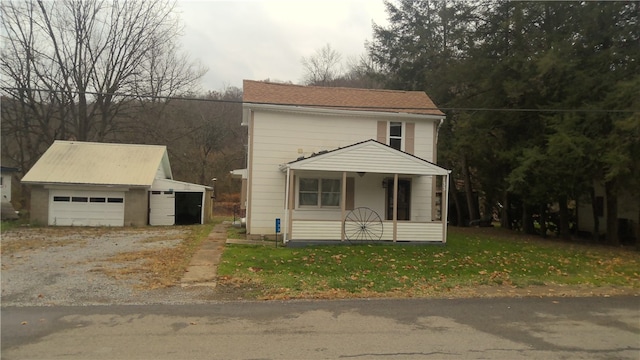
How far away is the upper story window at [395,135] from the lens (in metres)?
17.6

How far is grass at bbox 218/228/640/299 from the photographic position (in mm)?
9008

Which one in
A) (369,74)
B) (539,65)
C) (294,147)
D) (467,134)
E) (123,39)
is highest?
(123,39)

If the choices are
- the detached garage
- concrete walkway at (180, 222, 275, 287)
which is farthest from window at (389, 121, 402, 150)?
the detached garage

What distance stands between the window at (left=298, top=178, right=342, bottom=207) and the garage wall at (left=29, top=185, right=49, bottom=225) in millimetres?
13932

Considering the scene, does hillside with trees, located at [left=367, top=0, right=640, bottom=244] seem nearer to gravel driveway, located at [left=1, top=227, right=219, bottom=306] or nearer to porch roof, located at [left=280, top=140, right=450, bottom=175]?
porch roof, located at [left=280, top=140, right=450, bottom=175]

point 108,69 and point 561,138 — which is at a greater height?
point 108,69

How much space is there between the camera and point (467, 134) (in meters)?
21.5

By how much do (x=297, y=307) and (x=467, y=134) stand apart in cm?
1673

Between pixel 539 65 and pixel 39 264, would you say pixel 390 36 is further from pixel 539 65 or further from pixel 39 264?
pixel 39 264

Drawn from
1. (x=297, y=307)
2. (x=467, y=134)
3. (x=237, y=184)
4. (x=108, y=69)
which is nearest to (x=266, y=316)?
(x=297, y=307)

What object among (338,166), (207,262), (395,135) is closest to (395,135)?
(395,135)

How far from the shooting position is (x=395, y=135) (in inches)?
696

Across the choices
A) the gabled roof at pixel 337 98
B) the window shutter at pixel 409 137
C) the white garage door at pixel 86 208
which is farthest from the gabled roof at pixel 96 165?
the window shutter at pixel 409 137

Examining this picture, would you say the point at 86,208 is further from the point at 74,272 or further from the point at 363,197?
the point at 363,197
